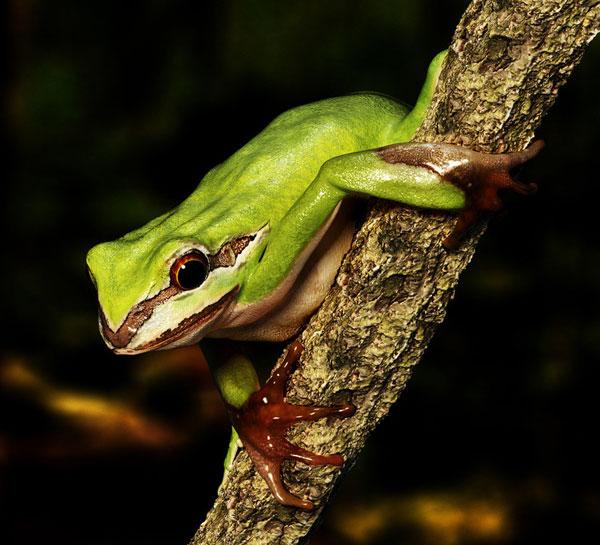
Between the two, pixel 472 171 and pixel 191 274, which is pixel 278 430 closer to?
pixel 191 274

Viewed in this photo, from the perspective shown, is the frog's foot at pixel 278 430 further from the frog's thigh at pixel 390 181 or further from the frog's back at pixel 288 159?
the frog's thigh at pixel 390 181

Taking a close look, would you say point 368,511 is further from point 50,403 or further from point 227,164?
point 227,164

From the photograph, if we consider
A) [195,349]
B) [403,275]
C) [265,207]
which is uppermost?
[265,207]

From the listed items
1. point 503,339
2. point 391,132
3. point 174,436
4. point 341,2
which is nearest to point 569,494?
point 503,339

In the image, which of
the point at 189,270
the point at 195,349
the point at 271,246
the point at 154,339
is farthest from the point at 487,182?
the point at 195,349

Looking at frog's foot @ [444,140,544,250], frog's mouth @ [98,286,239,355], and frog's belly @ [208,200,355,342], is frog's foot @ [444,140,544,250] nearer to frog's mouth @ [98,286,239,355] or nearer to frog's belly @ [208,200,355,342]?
frog's belly @ [208,200,355,342]

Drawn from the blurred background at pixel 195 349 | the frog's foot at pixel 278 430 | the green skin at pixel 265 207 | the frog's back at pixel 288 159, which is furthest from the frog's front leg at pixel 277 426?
the blurred background at pixel 195 349

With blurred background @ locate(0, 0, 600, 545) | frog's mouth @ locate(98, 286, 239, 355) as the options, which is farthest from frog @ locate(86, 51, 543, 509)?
blurred background @ locate(0, 0, 600, 545)
